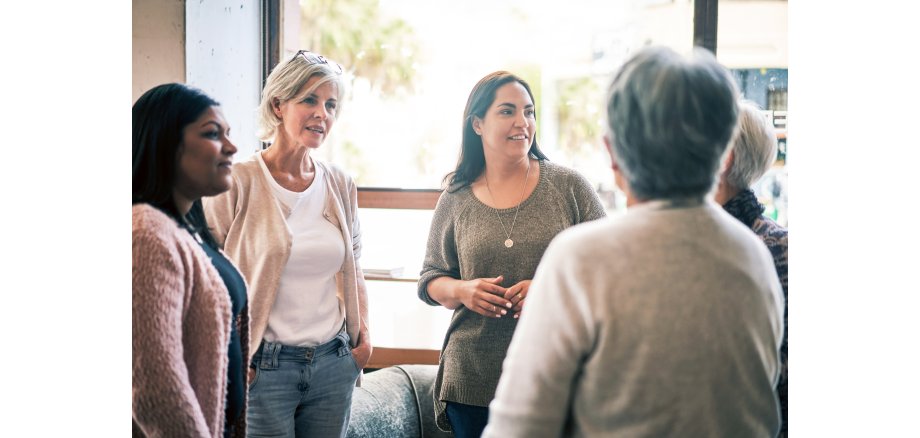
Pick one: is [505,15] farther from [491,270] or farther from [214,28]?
[491,270]

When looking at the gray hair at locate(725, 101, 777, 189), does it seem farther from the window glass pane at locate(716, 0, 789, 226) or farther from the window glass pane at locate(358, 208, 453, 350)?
the window glass pane at locate(358, 208, 453, 350)

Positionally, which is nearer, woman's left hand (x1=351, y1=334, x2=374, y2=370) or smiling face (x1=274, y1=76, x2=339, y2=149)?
smiling face (x1=274, y1=76, x2=339, y2=149)

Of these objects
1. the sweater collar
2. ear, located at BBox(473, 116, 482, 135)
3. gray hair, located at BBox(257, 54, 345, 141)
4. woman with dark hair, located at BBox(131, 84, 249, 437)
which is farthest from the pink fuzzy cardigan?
the sweater collar

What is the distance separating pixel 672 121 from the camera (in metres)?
0.87

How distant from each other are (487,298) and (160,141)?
0.80m

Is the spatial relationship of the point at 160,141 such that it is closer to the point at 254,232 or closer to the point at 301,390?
the point at 254,232

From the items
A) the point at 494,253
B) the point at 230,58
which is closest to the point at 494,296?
the point at 494,253

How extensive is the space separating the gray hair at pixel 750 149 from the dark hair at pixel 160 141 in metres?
1.02

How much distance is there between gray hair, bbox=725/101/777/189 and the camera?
1449 millimetres

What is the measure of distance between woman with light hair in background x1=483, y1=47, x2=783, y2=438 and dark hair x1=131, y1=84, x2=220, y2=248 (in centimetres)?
63

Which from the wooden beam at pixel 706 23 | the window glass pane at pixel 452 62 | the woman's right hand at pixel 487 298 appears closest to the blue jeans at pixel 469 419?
the woman's right hand at pixel 487 298
